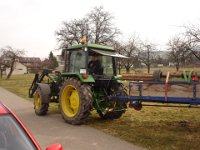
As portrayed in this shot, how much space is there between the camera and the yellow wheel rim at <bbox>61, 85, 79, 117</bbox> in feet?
29.5

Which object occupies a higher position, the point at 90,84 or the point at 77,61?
the point at 77,61

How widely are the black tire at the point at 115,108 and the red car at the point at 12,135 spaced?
580 cm

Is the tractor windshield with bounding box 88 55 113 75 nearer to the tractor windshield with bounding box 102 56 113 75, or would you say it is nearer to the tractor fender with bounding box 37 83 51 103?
the tractor windshield with bounding box 102 56 113 75

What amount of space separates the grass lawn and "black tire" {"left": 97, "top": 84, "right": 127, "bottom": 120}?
0.23 m

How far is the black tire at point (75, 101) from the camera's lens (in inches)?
325

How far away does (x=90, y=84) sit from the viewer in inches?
346

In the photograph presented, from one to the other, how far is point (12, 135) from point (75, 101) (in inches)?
235

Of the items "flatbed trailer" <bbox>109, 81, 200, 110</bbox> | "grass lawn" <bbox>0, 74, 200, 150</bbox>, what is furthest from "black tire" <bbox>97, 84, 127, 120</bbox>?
"flatbed trailer" <bbox>109, 81, 200, 110</bbox>

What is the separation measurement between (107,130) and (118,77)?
7.29 feet

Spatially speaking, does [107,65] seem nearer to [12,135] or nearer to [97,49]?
[97,49]

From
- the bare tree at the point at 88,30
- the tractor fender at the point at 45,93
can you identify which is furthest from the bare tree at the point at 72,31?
the tractor fender at the point at 45,93

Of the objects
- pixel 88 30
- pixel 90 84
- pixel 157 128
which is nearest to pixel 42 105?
pixel 90 84

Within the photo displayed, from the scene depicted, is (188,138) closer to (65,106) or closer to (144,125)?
(144,125)

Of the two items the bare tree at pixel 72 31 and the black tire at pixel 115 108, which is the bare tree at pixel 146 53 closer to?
the bare tree at pixel 72 31
